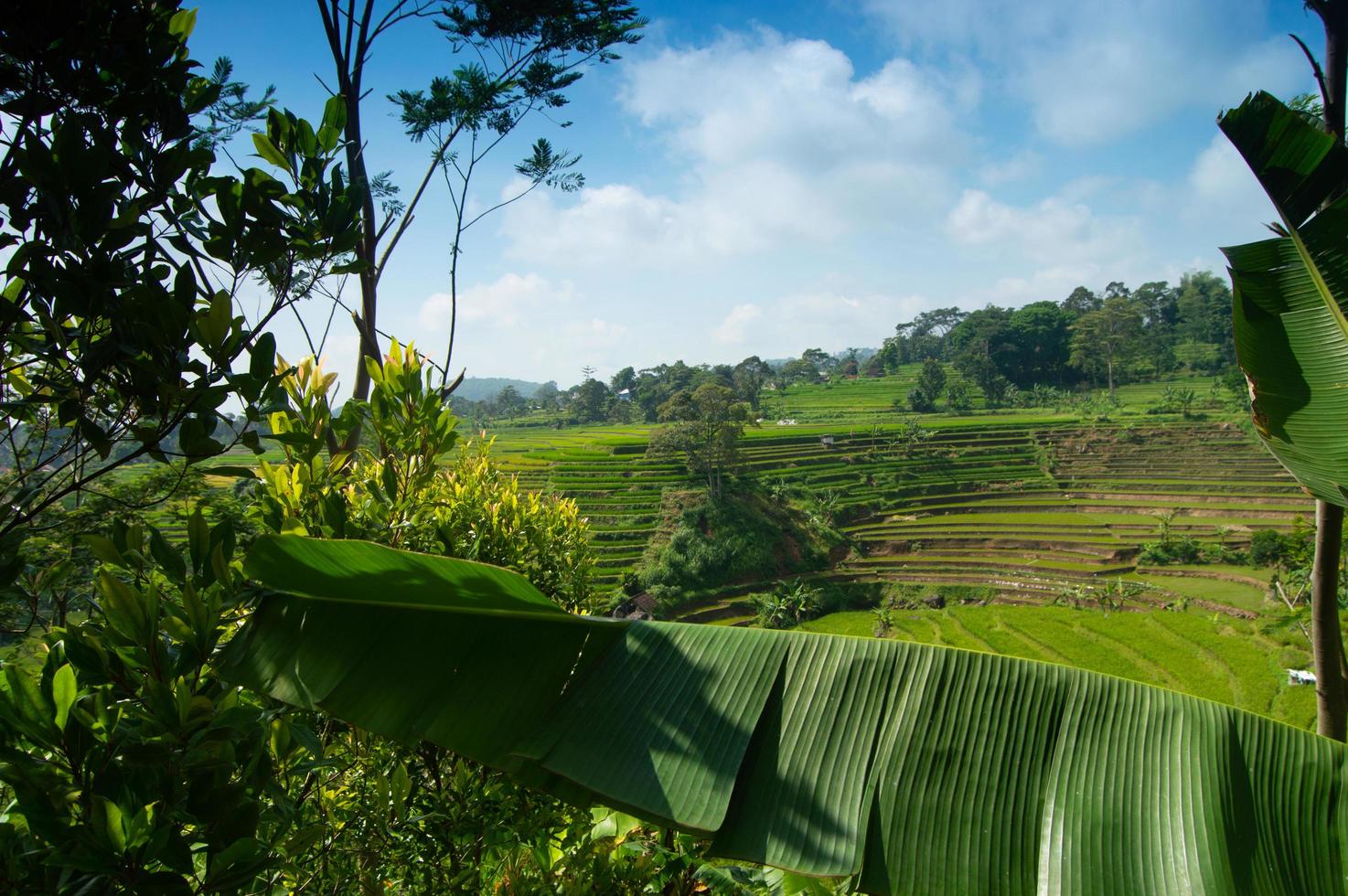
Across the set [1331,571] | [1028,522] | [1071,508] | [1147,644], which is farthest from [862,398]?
[1331,571]

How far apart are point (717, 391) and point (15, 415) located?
99.9ft

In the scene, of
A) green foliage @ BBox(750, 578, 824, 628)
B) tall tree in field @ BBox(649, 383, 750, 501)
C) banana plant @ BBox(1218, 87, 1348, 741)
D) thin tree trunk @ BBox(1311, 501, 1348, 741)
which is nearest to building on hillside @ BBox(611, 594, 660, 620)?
green foliage @ BBox(750, 578, 824, 628)

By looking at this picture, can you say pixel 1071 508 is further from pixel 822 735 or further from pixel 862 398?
pixel 822 735

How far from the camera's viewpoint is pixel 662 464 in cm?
3272

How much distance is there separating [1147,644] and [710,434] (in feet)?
57.7

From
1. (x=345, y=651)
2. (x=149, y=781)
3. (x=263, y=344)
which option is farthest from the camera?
(x=345, y=651)

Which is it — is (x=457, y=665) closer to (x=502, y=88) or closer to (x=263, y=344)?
(x=263, y=344)

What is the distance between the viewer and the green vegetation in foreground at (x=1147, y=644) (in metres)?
17.1

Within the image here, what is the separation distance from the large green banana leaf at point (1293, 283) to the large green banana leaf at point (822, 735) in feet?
2.38

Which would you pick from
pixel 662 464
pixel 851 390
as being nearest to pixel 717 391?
pixel 662 464

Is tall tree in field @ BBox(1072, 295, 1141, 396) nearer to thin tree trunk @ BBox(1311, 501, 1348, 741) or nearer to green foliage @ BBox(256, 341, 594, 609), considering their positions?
thin tree trunk @ BBox(1311, 501, 1348, 741)

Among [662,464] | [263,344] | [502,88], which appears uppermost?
[502,88]

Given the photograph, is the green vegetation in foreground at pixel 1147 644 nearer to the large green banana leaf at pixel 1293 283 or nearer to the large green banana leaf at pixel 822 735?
the large green banana leaf at pixel 1293 283

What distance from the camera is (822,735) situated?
1.05m
